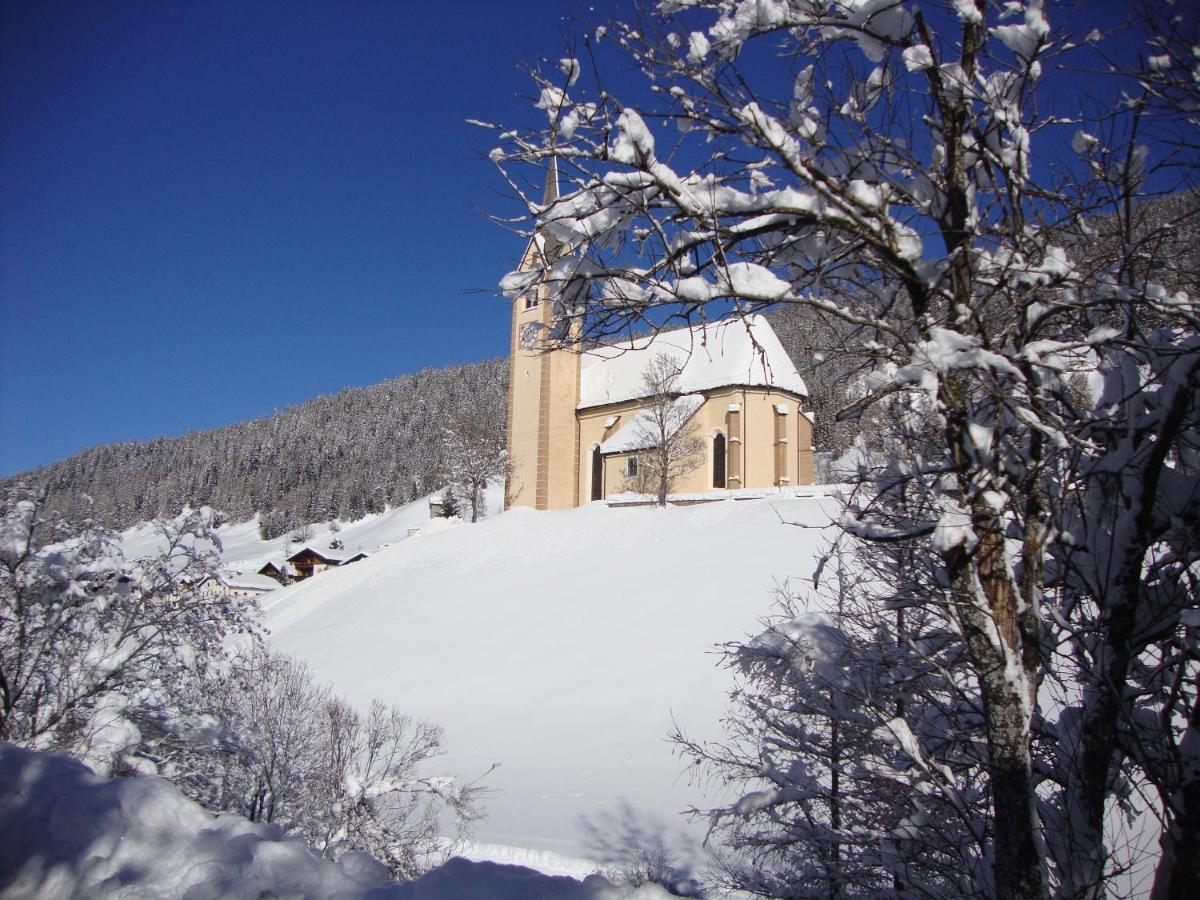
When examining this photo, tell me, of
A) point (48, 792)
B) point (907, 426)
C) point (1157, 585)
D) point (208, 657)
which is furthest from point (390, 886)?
point (208, 657)

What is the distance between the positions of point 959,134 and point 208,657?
14739 mm

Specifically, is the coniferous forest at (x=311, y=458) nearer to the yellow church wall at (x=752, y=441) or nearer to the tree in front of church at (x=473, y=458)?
the tree in front of church at (x=473, y=458)

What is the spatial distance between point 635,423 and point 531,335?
3681 centimetres

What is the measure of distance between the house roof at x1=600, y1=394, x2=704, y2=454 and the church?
2.4 inches

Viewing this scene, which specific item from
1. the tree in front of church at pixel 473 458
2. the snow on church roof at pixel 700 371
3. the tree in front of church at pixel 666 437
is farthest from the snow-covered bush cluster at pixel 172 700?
the tree in front of church at pixel 473 458

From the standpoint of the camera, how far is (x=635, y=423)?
40281 mm

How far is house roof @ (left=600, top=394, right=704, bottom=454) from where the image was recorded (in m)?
38.3

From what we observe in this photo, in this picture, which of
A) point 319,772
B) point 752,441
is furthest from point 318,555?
point 319,772

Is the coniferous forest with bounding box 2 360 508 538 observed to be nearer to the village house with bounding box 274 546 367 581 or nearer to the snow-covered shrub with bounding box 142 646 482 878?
the village house with bounding box 274 546 367 581

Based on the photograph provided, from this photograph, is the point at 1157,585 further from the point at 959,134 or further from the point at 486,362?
the point at 486,362

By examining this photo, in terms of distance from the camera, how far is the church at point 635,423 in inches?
1480

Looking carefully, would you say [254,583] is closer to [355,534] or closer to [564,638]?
[564,638]

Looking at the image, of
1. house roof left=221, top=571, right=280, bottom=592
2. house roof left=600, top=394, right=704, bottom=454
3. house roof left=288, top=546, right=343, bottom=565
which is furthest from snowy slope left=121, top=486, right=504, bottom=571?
house roof left=600, top=394, right=704, bottom=454

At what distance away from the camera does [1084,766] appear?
3.04 metres
